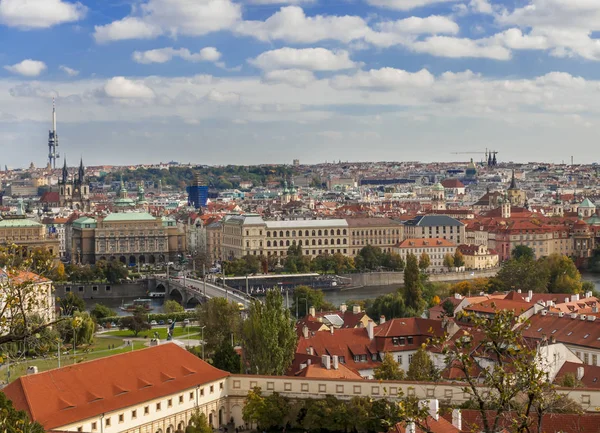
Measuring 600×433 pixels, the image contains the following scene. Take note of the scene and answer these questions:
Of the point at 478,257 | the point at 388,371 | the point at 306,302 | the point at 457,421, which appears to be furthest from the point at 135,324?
the point at 478,257

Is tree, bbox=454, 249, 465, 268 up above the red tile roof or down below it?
below

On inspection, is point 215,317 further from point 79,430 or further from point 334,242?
point 334,242

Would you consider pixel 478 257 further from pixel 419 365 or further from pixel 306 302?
pixel 419 365

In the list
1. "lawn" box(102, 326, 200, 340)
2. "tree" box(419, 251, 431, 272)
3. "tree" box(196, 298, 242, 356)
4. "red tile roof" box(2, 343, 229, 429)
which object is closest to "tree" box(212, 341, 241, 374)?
"red tile roof" box(2, 343, 229, 429)

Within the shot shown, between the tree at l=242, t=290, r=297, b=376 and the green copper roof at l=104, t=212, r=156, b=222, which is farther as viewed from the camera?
the green copper roof at l=104, t=212, r=156, b=222

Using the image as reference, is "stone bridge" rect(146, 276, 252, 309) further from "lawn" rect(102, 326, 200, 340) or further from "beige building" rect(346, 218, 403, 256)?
"beige building" rect(346, 218, 403, 256)

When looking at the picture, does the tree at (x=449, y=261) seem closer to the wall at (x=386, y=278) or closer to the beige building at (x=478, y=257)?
the beige building at (x=478, y=257)

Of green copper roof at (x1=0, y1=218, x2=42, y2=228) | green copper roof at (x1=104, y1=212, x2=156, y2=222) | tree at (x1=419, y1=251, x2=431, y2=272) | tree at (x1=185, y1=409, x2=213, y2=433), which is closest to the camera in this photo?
tree at (x1=185, y1=409, x2=213, y2=433)

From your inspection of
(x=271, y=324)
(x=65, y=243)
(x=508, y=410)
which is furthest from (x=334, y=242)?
(x=508, y=410)
